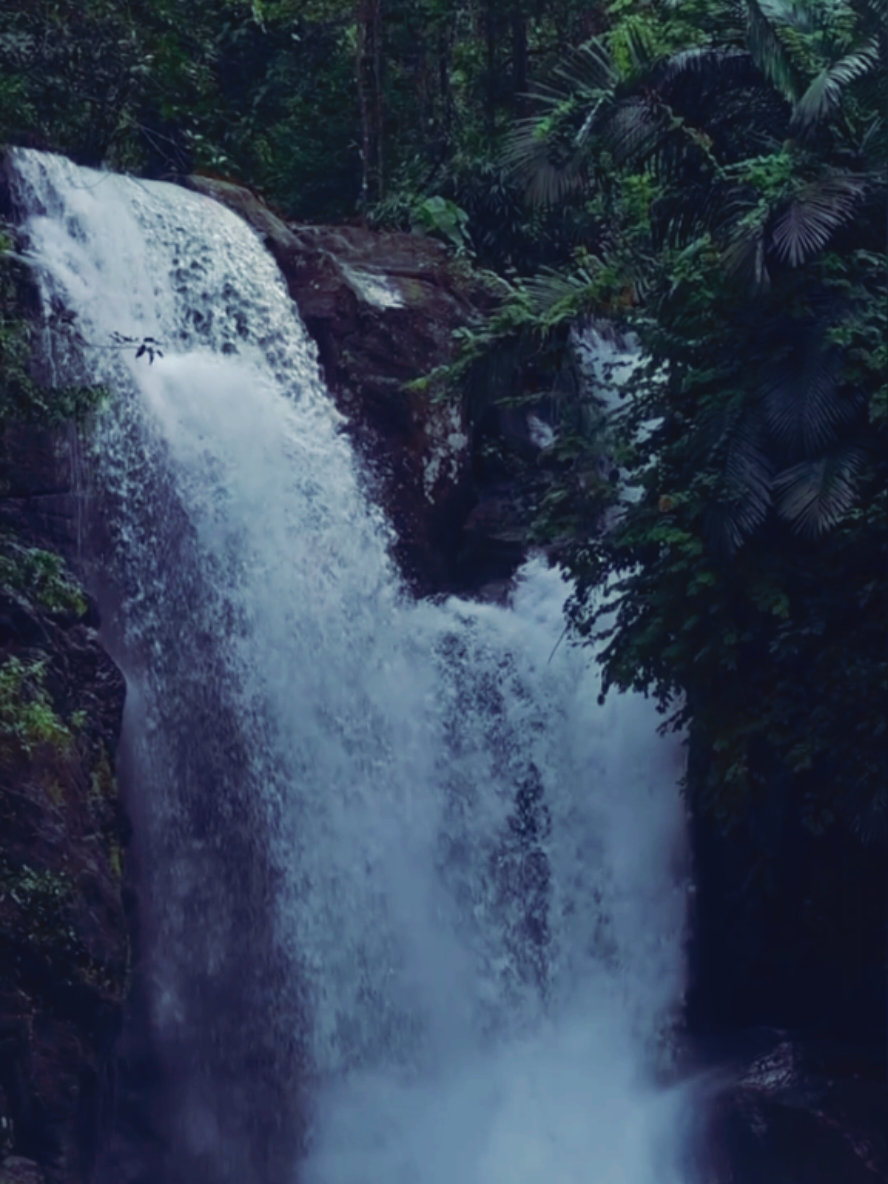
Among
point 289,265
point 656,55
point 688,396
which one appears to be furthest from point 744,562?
point 289,265

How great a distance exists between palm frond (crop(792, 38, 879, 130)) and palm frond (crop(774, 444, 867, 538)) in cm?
244

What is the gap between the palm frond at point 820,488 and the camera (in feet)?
38.2

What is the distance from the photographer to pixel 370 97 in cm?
2211

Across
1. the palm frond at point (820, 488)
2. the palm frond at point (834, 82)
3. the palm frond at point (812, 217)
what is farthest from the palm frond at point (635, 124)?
the palm frond at point (820, 488)

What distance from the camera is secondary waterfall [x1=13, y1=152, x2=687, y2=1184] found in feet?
44.2

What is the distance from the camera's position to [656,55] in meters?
13.3

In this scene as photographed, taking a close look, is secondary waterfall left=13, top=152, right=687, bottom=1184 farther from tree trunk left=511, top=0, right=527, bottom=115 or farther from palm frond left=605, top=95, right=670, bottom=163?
tree trunk left=511, top=0, right=527, bottom=115

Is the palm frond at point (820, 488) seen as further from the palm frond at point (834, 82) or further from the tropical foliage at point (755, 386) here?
the palm frond at point (834, 82)

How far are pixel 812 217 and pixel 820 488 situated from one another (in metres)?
1.93

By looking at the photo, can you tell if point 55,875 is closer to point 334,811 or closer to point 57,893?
point 57,893

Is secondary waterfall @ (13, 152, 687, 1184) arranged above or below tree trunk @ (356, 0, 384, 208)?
below

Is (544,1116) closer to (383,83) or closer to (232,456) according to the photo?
(232,456)

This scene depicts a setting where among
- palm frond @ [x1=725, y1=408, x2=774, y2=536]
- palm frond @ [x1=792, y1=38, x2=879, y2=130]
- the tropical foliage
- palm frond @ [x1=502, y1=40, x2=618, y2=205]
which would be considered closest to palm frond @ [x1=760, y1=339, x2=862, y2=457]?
the tropical foliage

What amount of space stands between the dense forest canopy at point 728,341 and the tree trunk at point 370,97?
718cm
